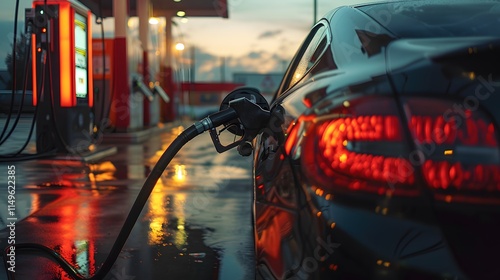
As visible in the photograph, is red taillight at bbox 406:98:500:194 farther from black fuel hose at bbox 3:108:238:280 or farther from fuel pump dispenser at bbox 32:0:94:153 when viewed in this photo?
fuel pump dispenser at bbox 32:0:94:153

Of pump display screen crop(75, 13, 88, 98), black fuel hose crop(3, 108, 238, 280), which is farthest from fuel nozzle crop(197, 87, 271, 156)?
pump display screen crop(75, 13, 88, 98)

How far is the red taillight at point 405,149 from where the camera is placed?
67.5 inches

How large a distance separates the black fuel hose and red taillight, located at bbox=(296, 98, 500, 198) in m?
0.98

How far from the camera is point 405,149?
1.77 meters

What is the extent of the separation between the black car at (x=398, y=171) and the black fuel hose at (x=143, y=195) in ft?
2.85

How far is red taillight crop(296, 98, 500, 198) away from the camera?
1.71 metres

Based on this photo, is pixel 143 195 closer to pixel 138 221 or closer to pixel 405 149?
pixel 405 149

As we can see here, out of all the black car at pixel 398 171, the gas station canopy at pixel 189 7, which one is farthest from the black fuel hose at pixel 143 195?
the gas station canopy at pixel 189 7

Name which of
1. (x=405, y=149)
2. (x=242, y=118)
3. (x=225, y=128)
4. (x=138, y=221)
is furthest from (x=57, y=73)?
(x=405, y=149)

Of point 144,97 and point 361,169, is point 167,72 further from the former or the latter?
point 361,169

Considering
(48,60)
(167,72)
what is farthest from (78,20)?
(167,72)

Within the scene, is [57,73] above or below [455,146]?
above

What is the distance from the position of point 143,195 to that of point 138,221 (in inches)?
A: 78.6

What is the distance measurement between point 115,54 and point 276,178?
14567 millimetres
